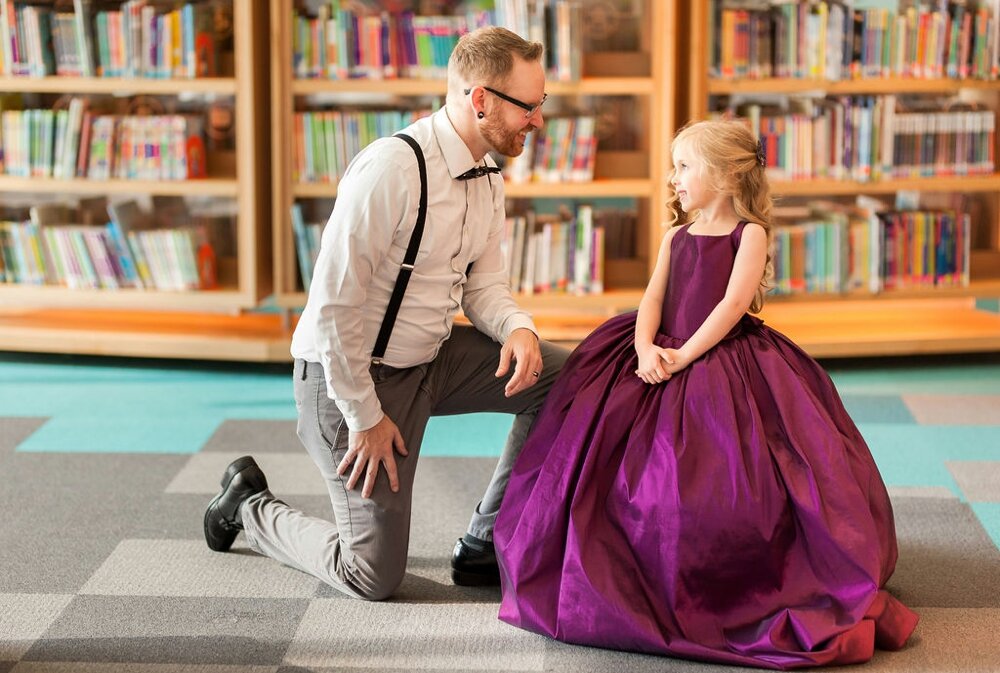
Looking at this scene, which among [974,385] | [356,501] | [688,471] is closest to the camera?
[688,471]

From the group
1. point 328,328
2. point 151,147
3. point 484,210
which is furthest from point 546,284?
point 328,328

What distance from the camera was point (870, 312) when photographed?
500 cm

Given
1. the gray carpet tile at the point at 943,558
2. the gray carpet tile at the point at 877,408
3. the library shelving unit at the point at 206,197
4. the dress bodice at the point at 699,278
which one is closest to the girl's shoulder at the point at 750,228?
the dress bodice at the point at 699,278

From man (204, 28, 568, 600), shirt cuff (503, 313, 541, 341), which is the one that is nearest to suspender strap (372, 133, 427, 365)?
man (204, 28, 568, 600)

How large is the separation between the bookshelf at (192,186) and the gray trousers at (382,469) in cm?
188

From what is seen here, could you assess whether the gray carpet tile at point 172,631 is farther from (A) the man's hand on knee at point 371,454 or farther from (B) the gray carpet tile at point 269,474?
(B) the gray carpet tile at point 269,474

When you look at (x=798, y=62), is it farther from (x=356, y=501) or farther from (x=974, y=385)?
(x=356, y=501)

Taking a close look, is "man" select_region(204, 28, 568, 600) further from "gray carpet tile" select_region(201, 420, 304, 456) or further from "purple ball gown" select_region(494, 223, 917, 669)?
"gray carpet tile" select_region(201, 420, 304, 456)

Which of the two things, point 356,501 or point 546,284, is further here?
point 546,284

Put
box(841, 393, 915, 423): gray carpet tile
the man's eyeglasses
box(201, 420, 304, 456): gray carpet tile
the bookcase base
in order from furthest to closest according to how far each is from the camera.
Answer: the bookcase base
box(841, 393, 915, 423): gray carpet tile
box(201, 420, 304, 456): gray carpet tile
the man's eyeglasses

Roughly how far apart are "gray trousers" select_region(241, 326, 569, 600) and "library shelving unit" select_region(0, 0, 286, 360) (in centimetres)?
183

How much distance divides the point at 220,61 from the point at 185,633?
8.72 ft

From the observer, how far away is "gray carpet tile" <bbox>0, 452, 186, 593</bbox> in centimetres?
274

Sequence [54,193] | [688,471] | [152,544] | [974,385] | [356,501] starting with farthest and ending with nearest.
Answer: [54,193] < [974,385] < [152,544] < [356,501] < [688,471]
